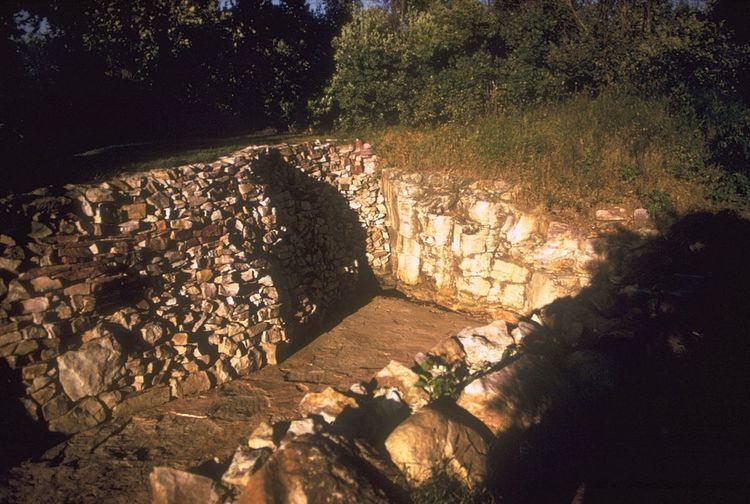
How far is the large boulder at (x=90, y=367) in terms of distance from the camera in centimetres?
431

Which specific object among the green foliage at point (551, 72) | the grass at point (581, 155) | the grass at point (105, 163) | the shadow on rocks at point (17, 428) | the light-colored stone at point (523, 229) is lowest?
the shadow on rocks at point (17, 428)

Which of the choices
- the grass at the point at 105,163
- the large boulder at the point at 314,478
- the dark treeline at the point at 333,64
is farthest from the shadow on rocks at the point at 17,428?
the dark treeline at the point at 333,64

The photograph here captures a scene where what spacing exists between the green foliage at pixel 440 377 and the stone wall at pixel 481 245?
1.46 meters

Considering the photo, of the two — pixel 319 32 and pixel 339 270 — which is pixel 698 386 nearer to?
pixel 339 270

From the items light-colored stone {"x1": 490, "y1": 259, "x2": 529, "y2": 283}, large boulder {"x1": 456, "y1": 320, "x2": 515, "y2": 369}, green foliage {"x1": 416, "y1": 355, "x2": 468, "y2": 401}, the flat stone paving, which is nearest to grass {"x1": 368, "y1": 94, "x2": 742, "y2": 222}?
light-colored stone {"x1": 490, "y1": 259, "x2": 529, "y2": 283}

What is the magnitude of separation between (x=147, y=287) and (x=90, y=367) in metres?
0.96

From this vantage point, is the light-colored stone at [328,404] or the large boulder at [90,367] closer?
the light-colored stone at [328,404]

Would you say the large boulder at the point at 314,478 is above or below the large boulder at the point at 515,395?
above

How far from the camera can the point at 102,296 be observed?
4.59m

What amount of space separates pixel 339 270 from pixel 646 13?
8456mm

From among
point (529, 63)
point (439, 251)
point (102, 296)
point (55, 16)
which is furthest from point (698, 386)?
point (55, 16)

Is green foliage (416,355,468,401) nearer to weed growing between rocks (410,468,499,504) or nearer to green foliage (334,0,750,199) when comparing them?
weed growing between rocks (410,468,499,504)

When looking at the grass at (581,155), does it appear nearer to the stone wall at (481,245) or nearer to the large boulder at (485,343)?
the stone wall at (481,245)

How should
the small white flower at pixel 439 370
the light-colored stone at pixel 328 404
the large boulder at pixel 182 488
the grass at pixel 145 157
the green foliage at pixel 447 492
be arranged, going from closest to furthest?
the green foliage at pixel 447 492
the large boulder at pixel 182 488
the light-colored stone at pixel 328 404
the small white flower at pixel 439 370
the grass at pixel 145 157
